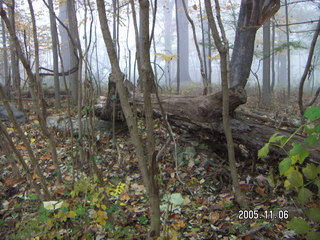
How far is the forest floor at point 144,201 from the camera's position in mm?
2223

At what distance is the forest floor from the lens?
2223mm

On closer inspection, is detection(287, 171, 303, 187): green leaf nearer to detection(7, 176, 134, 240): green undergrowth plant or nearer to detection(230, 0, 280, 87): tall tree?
detection(7, 176, 134, 240): green undergrowth plant

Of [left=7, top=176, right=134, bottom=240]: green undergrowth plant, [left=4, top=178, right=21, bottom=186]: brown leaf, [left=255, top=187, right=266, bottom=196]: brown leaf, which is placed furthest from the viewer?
[left=4, top=178, right=21, bottom=186]: brown leaf

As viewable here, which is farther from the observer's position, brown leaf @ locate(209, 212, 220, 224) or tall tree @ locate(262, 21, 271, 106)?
tall tree @ locate(262, 21, 271, 106)

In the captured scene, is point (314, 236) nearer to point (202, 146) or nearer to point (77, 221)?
point (77, 221)

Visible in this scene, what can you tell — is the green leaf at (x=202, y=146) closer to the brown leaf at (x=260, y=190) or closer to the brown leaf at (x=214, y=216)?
the brown leaf at (x=260, y=190)

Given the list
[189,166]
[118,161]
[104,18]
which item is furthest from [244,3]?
[104,18]

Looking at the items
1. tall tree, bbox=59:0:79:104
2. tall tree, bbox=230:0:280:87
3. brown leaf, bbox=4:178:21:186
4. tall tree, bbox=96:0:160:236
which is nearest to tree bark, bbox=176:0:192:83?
tall tree, bbox=59:0:79:104

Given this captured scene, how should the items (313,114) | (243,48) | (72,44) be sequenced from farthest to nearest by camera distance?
(243,48)
(72,44)
(313,114)

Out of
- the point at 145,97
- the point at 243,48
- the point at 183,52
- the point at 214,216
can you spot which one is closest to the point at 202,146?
the point at 214,216

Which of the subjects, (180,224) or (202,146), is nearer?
(180,224)

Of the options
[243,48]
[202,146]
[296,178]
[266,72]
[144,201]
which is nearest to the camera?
[296,178]

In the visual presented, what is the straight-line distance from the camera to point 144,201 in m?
3.11

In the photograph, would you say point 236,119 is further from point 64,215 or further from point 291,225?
point 64,215
